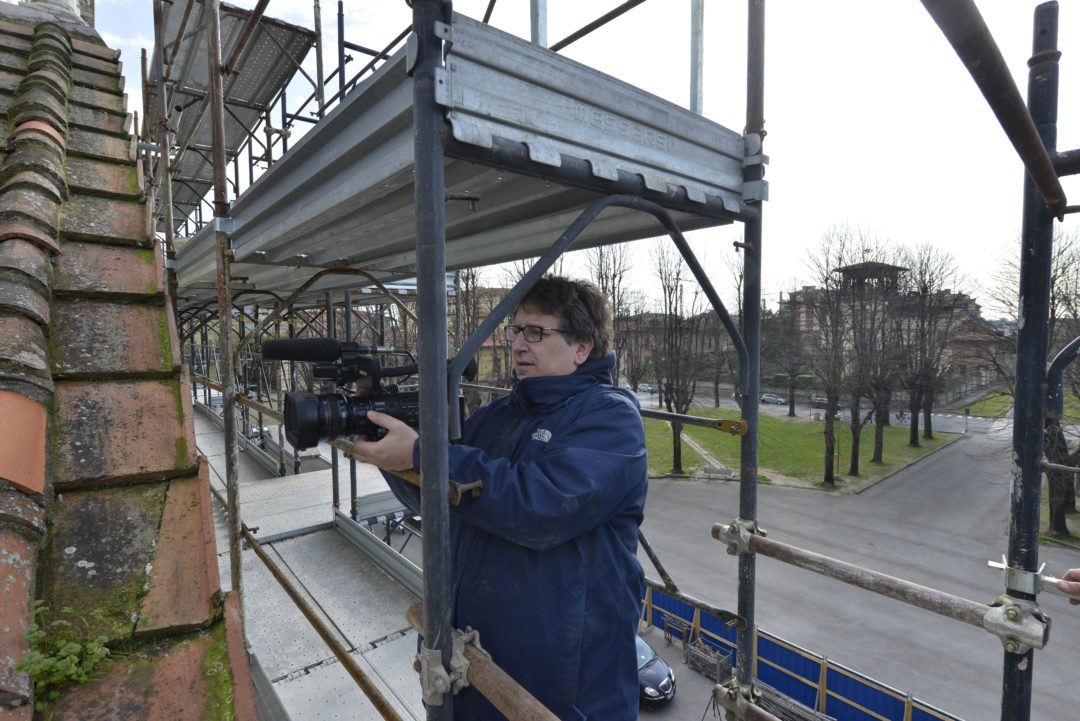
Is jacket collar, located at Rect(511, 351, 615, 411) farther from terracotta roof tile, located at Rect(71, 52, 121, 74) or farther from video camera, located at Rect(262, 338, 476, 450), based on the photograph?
terracotta roof tile, located at Rect(71, 52, 121, 74)

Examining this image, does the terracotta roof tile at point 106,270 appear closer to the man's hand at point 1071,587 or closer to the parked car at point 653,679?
the man's hand at point 1071,587

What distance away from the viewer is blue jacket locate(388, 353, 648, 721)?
1357 mm

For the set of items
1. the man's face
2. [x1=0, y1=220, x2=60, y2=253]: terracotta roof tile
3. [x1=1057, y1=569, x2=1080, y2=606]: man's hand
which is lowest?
[x1=1057, y1=569, x2=1080, y2=606]: man's hand

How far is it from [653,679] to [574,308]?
24.9ft

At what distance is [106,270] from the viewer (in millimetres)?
2152

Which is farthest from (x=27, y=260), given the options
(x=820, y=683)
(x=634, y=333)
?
(x=634, y=333)

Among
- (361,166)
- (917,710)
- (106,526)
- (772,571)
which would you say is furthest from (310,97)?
(772,571)

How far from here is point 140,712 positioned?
A: 1.09 metres

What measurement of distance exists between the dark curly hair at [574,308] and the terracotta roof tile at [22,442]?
4.58 feet

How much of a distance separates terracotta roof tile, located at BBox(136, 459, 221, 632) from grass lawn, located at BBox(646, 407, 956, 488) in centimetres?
1707

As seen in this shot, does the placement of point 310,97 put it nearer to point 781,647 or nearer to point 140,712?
point 140,712

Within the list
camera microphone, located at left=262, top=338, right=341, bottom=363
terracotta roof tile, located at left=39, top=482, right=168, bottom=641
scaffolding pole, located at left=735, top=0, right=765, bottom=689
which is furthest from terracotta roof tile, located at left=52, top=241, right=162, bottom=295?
scaffolding pole, located at left=735, top=0, right=765, bottom=689

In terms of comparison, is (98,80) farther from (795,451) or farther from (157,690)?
(795,451)

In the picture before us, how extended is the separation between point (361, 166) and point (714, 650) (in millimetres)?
9393
